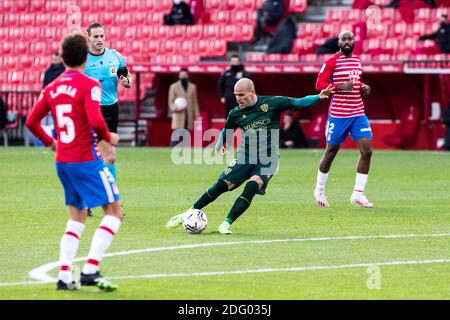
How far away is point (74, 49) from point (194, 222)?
414cm

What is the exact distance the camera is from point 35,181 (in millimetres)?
20172

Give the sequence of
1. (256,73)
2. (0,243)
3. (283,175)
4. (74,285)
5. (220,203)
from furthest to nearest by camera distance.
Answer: (256,73) → (283,175) → (220,203) → (0,243) → (74,285)

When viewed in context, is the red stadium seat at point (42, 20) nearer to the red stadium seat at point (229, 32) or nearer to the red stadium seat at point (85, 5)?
the red stadium seat at point (85, 5)

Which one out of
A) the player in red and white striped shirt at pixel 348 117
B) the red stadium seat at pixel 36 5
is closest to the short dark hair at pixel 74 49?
the player in red and white striped shirt at pixel 348 117

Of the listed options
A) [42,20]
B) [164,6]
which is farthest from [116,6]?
[42,20]

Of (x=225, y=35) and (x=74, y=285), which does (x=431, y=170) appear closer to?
(x=225, y=35)

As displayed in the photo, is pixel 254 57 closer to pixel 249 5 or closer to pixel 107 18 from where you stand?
pixel 249 5

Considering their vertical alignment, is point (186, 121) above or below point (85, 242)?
below

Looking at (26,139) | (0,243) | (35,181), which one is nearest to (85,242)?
(0,243)

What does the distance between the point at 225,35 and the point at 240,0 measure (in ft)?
4.81

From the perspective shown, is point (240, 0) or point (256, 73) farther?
point (240, 0)

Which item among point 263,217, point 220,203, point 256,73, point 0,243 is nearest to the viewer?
point 0,243

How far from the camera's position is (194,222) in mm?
Answer: 13031

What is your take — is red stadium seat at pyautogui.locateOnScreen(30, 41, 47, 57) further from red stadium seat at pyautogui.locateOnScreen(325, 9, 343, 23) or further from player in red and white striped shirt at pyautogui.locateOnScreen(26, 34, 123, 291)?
player in red and white striped shirt at pyautogui.locateOnScreen(26, 34, 123, 291)
